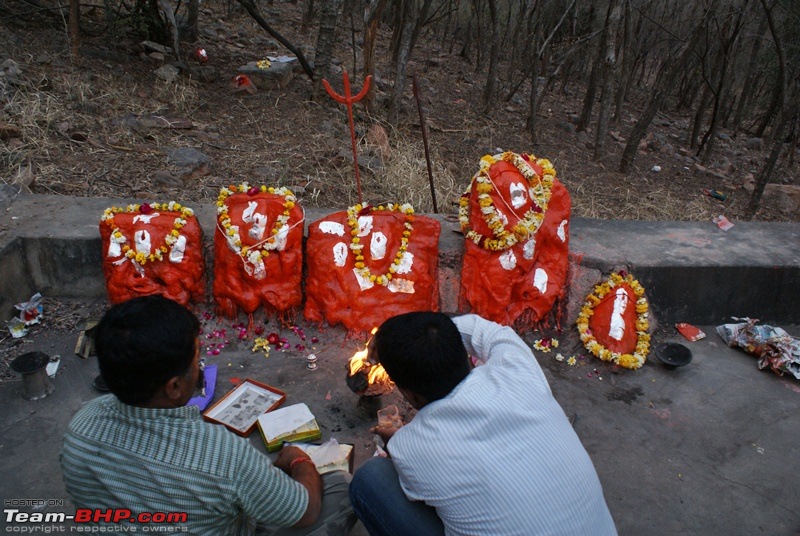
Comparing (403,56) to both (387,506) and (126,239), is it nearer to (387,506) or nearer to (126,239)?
(126,239)

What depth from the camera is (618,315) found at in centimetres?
372

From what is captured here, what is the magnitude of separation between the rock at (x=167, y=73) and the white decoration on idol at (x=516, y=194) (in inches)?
204

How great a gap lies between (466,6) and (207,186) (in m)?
9.84

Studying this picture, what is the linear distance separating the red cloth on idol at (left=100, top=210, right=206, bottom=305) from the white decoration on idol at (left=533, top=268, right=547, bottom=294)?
87.8 inches

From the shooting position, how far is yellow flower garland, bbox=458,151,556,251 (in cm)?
358

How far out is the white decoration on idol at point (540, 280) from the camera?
148 inches

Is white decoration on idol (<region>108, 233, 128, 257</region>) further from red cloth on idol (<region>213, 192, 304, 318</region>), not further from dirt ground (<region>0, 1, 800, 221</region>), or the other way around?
dirt ground (<region>0, 1, 800, 221</region>)

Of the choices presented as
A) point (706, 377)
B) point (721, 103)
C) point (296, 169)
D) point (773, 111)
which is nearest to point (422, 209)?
point (296, 169)

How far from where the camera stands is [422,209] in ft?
18.2

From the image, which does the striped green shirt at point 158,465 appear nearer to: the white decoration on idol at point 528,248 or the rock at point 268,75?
the white decoration on idol at point 528,248

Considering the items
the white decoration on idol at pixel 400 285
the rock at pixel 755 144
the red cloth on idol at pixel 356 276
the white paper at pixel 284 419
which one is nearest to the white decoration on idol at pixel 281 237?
the red cloth on idol at pixel 356 276

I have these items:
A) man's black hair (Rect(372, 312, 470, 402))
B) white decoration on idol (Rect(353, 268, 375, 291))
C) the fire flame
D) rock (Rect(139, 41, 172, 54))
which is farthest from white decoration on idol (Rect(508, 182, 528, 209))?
rock (Rect(139, 41, 172, 54))

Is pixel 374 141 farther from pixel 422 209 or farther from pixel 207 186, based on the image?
pixel 207 186

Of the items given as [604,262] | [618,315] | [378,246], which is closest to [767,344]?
[618,315]
